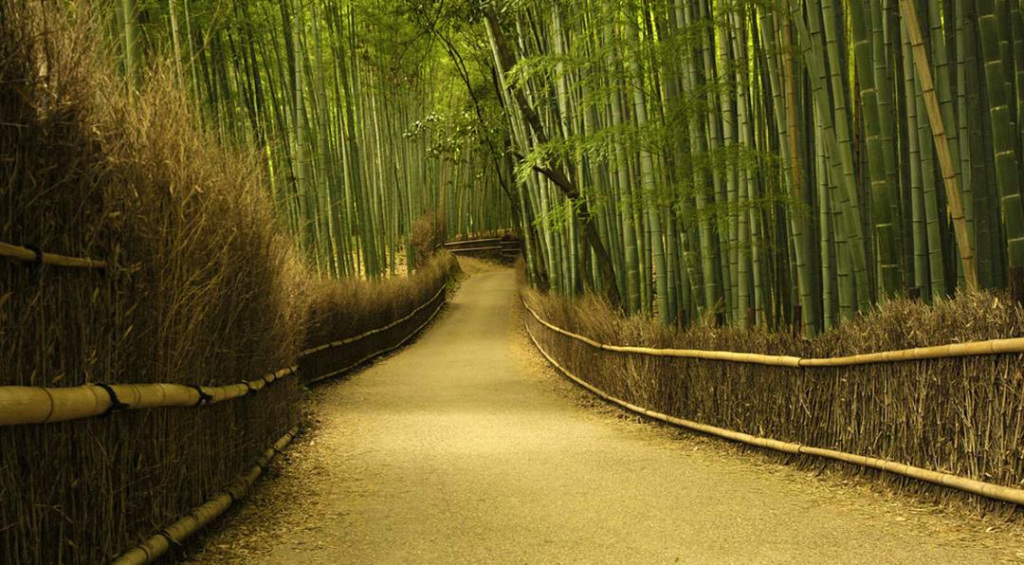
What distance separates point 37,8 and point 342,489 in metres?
2.52

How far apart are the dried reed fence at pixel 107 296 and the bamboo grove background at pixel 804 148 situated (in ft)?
9.23

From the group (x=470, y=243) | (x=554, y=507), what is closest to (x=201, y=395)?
(x=554, y=507)

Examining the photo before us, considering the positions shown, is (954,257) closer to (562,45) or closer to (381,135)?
(562,45)

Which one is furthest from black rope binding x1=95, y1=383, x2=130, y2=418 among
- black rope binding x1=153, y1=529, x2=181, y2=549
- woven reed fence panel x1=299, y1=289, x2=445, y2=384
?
→ woven reed fence panel x1=299, y1=289, x2=445, y2=384

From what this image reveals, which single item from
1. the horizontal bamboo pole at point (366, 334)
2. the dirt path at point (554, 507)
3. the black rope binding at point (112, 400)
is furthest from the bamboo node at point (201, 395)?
the horizontal bamboo pole at point (366, 334)

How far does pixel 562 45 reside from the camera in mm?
7984

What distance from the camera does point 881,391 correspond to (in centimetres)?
368

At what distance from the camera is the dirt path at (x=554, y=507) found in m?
2.97

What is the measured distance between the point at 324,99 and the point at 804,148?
6636 mm

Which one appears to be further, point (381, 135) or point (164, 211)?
point (381, 135)

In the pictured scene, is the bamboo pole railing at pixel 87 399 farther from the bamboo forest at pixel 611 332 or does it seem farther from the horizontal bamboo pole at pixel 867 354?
the horizontal bamboo pole at pixel 867 354

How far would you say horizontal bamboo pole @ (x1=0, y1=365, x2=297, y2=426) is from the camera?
6.49 feet

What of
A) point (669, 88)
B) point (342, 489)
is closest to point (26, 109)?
point (342, 489)

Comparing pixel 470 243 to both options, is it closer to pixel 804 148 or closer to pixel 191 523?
pixel 804 148
